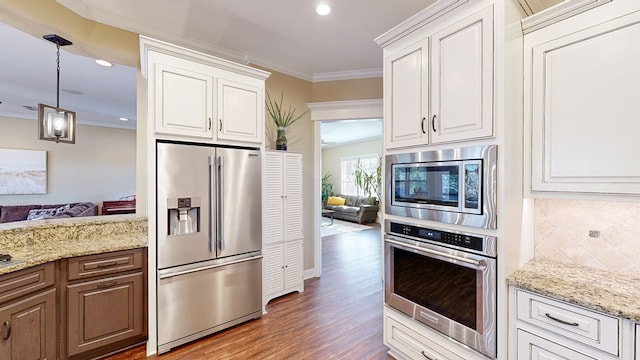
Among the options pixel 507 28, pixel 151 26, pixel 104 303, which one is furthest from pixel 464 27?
pixel 104 303

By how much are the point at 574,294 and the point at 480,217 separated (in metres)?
0.53

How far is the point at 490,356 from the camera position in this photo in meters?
1.65

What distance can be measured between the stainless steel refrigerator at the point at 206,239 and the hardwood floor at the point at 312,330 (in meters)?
0.15

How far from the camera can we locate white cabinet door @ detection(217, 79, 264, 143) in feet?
8.92

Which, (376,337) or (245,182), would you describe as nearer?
(376,337)

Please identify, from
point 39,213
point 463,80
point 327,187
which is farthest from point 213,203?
point 327,187

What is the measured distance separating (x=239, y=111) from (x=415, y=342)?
2.49 metres

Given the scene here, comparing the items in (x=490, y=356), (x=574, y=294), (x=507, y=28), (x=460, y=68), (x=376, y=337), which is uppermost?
(x=507, y=28)

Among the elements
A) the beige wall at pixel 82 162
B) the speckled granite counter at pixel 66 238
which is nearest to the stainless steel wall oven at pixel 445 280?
the speckled granite counter at pixel 66 238

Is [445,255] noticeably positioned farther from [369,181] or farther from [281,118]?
[369,181]

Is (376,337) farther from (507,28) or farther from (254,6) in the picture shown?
(254,6)

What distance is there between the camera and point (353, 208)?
920 centimetres

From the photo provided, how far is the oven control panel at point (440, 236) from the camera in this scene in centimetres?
169

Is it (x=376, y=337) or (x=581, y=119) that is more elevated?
(x=581, y=119)
